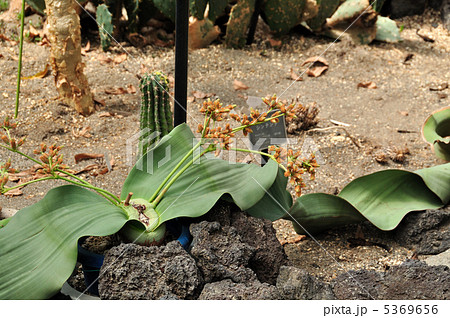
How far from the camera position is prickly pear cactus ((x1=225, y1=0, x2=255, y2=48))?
3676 millimetres

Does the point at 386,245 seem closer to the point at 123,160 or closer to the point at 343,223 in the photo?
the point at 343,223

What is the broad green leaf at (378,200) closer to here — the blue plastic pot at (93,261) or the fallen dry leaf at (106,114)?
the blue plastic pot at (93,261)

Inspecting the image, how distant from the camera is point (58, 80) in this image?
287 centimetres

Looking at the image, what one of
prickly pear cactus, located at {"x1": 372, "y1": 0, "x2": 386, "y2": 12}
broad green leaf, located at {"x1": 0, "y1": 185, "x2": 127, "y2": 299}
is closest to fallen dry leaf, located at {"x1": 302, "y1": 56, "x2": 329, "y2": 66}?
prickly pear cactus, located at {"x1": 372, "y1": 0, "x2": 386, "y2": 12}

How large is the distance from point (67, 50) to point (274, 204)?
1486 mm

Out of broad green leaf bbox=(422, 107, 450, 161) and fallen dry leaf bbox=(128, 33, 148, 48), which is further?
fallen dry leaf bbox=(128, 33, 148, 48)

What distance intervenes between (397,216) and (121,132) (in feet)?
4.91

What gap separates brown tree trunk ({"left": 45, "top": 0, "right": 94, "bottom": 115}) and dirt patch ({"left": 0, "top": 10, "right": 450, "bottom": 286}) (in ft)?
0.40

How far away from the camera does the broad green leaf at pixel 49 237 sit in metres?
1.46

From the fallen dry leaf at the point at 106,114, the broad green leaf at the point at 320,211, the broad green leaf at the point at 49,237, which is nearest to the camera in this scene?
the broad green leaf at the point at 49,237

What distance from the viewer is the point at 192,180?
1.78 meters

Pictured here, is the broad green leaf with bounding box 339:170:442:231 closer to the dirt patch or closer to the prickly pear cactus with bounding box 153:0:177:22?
the dirt patch

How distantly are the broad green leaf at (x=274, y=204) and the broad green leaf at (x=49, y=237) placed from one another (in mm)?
466

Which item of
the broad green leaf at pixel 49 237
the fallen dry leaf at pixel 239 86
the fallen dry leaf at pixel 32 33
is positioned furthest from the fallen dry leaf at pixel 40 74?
the broad green leaf at pixel 49 237
